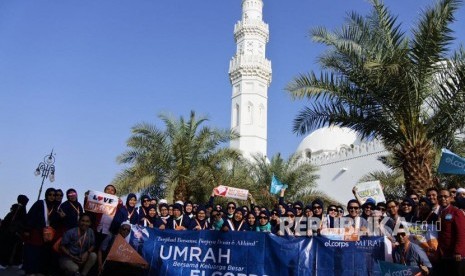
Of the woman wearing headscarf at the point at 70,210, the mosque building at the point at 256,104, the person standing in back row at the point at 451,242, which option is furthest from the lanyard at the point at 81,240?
the mosque building at the point at 256,104

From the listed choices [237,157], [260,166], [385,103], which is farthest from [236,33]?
[385,103]

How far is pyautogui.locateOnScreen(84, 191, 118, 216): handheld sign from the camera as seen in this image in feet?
24.2

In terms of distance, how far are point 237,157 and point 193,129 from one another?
2.28m

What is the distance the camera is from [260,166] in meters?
20.6

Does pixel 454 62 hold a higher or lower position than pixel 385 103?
higher

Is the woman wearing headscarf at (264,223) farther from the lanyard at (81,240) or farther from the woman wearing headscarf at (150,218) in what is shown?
the lanyard at (81,240)

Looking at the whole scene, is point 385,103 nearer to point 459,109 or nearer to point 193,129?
point 459,109

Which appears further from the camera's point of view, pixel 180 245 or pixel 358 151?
pixel 358 151

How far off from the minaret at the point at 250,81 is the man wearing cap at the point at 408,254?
89.5 feet

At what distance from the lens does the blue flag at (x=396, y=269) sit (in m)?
5.20

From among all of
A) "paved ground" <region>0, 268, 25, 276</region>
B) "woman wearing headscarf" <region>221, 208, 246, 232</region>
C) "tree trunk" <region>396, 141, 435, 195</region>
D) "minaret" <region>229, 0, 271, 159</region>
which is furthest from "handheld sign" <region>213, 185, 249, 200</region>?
"minaret" <region>229, 0, 271, 159</region>

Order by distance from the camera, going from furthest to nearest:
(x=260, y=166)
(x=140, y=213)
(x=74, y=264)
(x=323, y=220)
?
(x=260, y=166), (x=140, y=213), (x=323, y=220), (x=74, y=264)

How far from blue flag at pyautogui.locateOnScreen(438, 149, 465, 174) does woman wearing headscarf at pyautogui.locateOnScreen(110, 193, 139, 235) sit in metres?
5.48

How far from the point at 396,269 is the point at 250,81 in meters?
29.6
